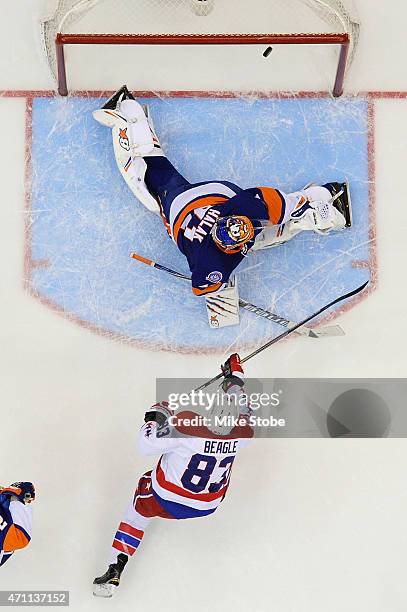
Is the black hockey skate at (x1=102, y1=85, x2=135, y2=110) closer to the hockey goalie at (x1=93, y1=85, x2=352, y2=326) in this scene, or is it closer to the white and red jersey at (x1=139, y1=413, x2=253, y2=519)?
the hockey goalie at (x1=93, y1=85, x2=352, y2=326)

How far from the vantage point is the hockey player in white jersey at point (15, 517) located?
4.36m

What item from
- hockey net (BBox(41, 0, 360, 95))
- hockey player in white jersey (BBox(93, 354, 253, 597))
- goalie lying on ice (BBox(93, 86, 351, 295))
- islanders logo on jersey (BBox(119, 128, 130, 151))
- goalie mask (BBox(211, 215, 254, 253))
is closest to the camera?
hockey player in white jersey (BBox(93, 354, 253, 597))

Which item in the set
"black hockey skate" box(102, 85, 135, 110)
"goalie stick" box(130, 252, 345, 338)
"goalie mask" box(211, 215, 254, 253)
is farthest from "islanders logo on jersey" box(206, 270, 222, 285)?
"black hockey skate" box(102, 85, 135, 110)

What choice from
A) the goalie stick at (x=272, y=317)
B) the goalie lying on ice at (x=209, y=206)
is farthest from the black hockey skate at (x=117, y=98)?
the goalie stick at (x=272, y=317)

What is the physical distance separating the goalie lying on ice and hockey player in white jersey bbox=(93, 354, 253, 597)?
53 cm

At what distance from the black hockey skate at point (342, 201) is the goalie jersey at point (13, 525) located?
7.10ft

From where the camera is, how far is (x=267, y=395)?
196 inches

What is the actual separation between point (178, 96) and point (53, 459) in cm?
201

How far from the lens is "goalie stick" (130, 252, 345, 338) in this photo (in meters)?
4.94

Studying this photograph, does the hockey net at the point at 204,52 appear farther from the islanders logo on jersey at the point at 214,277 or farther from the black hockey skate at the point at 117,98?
the islanders logo on jersey at the point at 214,277

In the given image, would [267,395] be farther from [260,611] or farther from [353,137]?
[353,137]

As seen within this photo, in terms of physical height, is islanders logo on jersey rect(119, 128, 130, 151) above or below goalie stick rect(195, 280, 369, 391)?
above

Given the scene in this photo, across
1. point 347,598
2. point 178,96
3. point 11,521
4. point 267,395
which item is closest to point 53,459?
point 11,521

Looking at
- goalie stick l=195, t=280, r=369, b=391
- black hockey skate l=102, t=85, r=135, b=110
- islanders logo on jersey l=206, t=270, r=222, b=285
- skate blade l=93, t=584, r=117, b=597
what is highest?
black hockey skate l=102, t=85, r=135, b=110
